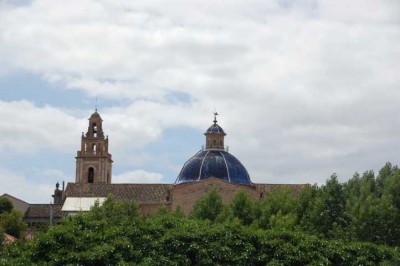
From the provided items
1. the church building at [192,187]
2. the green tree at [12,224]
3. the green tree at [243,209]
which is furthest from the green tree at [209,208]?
the green tree at [12,224]

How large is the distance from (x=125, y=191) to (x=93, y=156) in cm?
1628

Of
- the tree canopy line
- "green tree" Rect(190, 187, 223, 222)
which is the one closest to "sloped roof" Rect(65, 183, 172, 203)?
"green tree" Rect(190, 187, 223, 222)

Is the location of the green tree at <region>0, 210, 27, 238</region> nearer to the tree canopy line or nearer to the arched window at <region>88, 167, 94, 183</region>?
the tree canopy line

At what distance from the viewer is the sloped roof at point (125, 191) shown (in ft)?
247

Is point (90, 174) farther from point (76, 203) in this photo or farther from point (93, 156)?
point (76, 203)

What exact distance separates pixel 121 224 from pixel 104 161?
58385 mm

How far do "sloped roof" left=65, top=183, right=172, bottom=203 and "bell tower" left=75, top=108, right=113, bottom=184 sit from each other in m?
13.3

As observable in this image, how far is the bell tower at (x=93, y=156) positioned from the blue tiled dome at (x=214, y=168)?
21.5m

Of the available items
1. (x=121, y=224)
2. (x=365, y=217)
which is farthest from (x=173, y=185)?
(x=121, y=224)

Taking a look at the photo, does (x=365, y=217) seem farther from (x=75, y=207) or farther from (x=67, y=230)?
(x=75, y=207)

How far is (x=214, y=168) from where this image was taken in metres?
70.6

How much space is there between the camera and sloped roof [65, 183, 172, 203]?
247 feet

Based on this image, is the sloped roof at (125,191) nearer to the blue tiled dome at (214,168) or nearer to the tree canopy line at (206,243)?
the blue tiled dome at (214,168)

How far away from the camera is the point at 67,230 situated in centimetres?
3228
